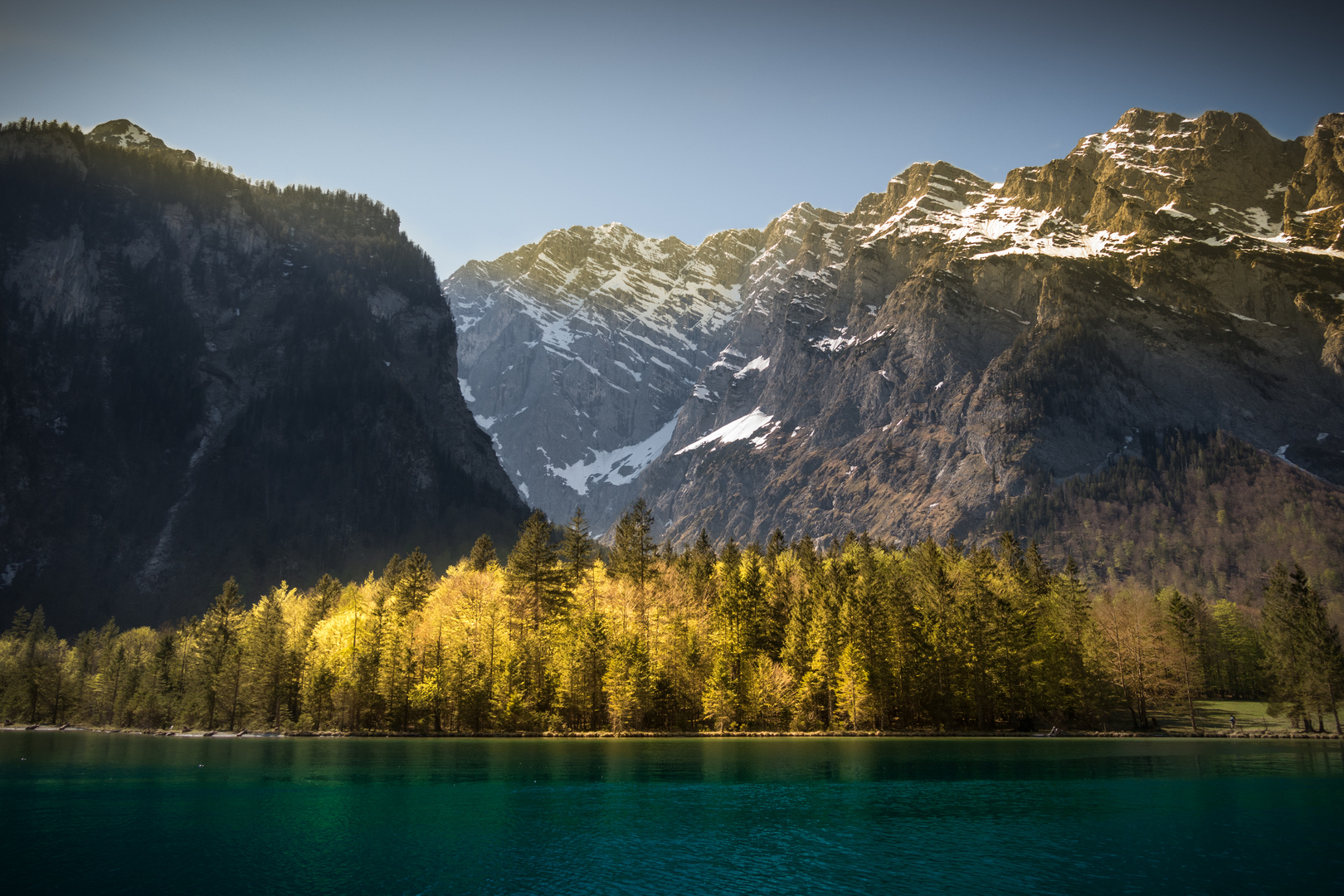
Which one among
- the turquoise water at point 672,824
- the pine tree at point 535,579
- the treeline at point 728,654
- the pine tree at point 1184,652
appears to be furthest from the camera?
the pine tree at point 535,579

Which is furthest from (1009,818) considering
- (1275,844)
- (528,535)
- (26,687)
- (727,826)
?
(26,687)

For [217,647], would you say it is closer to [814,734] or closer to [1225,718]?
[814,734]

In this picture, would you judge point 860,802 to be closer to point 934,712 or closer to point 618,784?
point 618,784

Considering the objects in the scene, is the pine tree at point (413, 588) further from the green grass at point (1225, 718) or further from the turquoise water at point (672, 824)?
the green grass at point (1225, 718)

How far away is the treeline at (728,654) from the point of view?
85.8m

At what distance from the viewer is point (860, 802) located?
44.2 metres

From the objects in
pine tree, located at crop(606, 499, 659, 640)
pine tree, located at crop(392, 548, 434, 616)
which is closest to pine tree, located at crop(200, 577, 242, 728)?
pine tree, located at crop(392, 548, 434, 616)

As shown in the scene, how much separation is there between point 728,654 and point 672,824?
1991 inches

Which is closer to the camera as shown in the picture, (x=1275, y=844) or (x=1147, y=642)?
(x=1275, y=844)

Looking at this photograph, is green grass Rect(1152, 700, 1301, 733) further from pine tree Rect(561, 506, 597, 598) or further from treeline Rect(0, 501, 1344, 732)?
pine tree Rect(561, 506, 597, 598)

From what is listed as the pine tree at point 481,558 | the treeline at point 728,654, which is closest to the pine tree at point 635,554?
the treeline at point 728,654

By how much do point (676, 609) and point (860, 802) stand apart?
163 feet

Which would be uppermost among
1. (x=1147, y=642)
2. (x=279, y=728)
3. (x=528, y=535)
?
(x=528, y=535)

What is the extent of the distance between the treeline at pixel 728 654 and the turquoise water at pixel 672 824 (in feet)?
66.6
